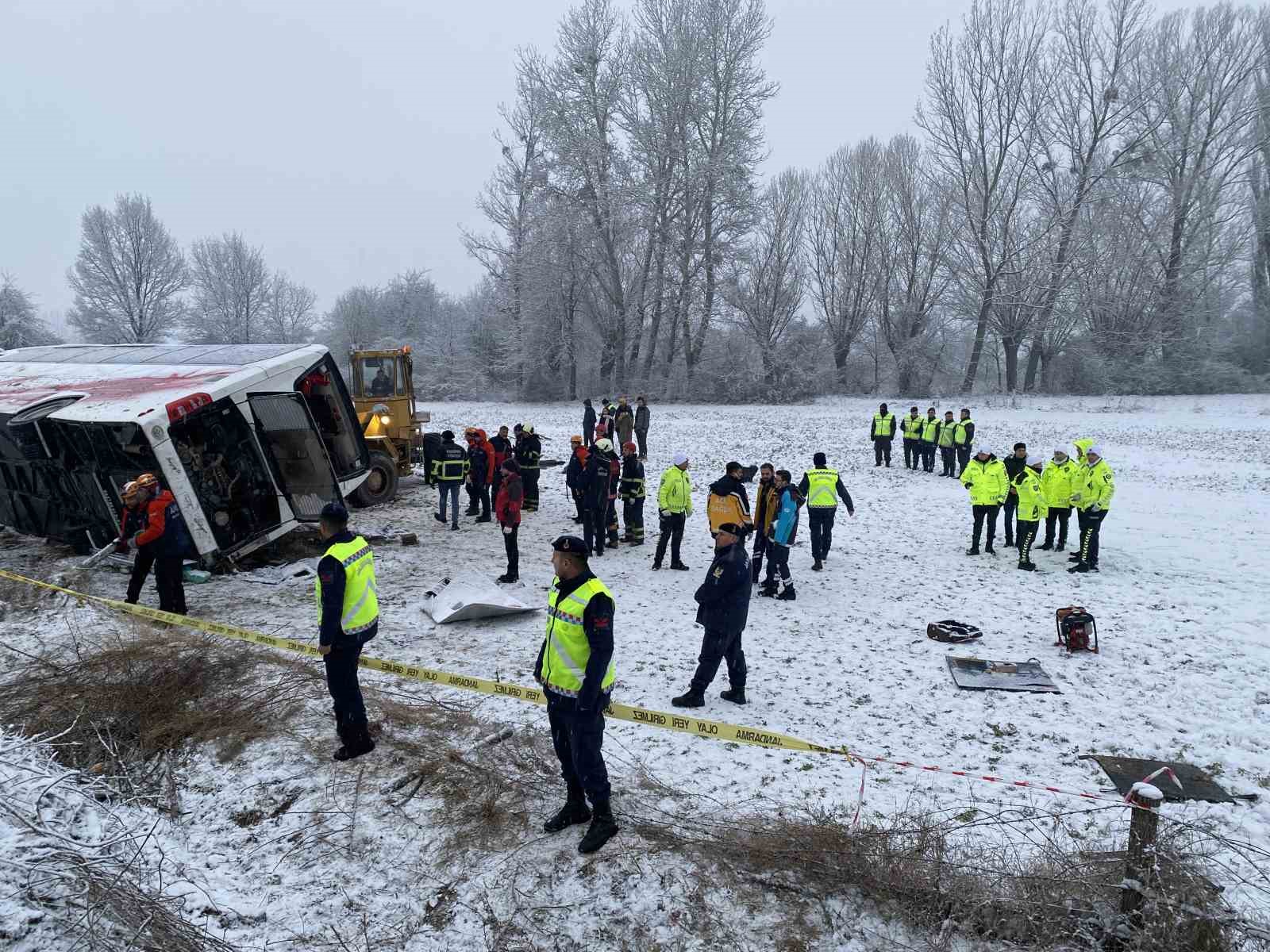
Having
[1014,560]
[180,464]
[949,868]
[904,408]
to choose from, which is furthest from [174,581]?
[904,408]

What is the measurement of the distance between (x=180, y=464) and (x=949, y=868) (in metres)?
8.59

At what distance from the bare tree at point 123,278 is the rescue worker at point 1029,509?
49.2m

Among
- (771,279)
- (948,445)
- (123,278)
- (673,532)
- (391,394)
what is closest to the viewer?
(673,532)

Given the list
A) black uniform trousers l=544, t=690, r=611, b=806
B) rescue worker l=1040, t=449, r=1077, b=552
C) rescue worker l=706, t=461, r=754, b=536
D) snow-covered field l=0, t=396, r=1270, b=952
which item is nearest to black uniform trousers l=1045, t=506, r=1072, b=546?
rescue worker l=1040, t=449, r=1077, b=552

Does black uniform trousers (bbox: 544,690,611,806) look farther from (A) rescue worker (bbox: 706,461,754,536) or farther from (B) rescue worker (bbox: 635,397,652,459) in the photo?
(B) rescue worker (bbox: 635,397,652,459)

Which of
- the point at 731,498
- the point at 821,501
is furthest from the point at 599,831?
the point at 821,501

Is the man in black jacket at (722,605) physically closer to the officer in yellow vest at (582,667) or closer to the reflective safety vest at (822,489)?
the officer in yellow vest at (582,667)

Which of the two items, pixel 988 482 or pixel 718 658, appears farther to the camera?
pixel 988 482

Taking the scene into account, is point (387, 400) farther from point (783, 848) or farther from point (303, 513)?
point (783, 848)

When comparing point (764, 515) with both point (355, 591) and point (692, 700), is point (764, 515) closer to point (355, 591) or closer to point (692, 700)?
point (692, 700)

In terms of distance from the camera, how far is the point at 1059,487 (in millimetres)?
10898

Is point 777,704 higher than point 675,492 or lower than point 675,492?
lower

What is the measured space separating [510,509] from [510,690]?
14.3 ft

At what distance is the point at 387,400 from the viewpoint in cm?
1638
